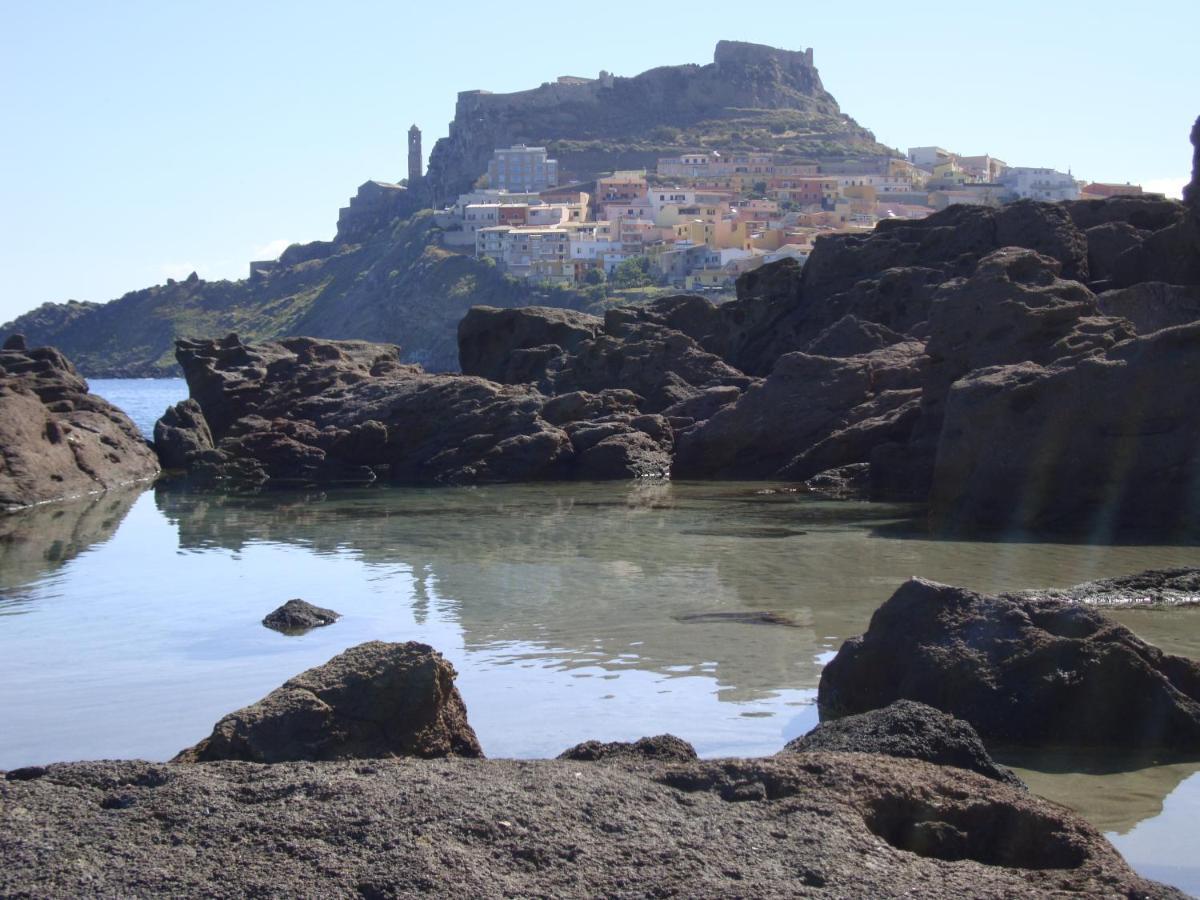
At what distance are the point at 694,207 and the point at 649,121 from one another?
50498 mm

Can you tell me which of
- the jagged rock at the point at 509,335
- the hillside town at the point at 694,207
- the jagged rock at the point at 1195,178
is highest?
the hillside town at the point at 694,207

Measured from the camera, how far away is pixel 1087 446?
16.3 meters

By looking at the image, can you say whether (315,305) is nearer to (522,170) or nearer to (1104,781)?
(522,170)

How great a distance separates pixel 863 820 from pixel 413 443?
→ 2278 cm

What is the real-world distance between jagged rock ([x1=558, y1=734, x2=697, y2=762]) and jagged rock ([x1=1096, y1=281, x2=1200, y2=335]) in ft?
54.4

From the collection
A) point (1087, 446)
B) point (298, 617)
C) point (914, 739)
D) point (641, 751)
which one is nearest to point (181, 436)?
point (298, 617)

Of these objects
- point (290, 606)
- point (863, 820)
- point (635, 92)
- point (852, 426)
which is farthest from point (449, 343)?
point (863, 820)

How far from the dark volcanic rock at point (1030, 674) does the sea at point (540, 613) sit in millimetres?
271

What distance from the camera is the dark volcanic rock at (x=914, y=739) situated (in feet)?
19.7

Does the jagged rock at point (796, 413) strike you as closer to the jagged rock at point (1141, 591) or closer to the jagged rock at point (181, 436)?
the jagged rock at point (181, 436)

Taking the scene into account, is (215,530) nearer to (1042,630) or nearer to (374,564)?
(374,564)

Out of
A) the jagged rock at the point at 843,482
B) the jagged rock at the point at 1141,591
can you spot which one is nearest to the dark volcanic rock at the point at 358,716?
the jagged rock at the point at 1141,591

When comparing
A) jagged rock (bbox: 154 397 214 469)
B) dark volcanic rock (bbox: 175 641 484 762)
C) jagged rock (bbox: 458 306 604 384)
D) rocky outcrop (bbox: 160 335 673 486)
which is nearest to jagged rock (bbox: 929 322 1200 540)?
rocky outcrop (bbox: 160 335 673 486)

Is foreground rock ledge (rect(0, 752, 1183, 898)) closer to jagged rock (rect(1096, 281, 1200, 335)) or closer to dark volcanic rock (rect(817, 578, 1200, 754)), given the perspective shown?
dark volcanic rock (rect(817, 578, 1200, 754))
